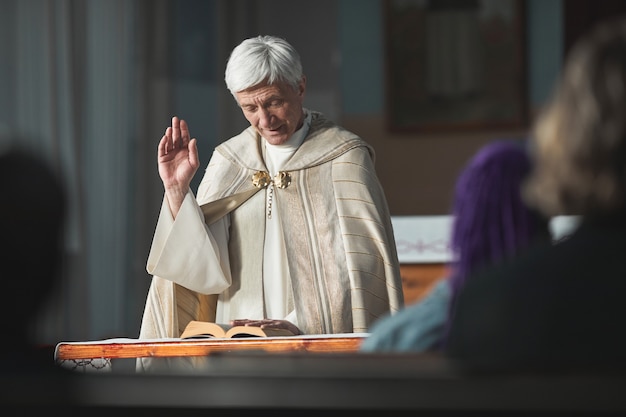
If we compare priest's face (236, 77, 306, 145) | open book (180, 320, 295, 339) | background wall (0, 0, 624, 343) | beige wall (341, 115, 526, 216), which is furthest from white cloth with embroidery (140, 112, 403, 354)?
beige wall (341, 115, 526, 216)

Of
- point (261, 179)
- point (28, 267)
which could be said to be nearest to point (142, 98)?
point (261, 179)

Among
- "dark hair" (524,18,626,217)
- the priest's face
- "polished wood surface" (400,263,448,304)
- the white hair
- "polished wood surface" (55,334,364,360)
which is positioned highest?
the white hair

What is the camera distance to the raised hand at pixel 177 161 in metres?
4.39

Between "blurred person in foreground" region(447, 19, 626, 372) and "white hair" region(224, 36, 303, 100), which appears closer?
"blurred person in foreground" region(447, 19, 626, 372)

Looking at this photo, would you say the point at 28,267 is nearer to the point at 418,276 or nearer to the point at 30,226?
the point at 30,226

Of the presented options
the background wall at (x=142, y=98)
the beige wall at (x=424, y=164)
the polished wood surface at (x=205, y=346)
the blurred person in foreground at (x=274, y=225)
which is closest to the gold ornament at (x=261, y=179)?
the blurred person in foreground at (x=274, y=225)

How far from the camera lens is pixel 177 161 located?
14.5 feet

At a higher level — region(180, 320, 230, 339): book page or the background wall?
the background wall

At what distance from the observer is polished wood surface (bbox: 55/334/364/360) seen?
12.5ft

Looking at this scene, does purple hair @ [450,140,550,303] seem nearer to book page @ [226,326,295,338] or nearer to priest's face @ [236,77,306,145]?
book page @ [226,326,295,338]

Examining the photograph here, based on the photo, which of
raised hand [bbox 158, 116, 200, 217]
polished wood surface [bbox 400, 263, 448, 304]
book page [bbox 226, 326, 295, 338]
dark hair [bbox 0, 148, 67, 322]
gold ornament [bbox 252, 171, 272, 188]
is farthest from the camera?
polished wood surface [bbox 400, 263, 448, 304]

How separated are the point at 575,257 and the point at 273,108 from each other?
9.20 feet

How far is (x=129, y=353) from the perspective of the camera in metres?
3.91

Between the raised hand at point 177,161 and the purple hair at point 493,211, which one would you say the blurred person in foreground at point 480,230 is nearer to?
the purple hair at point 493,211
